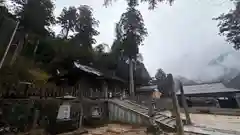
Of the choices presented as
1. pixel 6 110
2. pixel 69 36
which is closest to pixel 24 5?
pixel 69 36

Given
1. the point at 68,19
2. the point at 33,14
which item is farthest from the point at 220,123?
the point at 68,19

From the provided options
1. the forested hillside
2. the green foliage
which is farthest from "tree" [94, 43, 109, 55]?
the green foliage

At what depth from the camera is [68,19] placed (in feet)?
87.8

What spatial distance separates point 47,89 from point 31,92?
919 mm

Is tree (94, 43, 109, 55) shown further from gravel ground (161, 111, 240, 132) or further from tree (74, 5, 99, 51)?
gravel ground (161, 111, 240, 132)

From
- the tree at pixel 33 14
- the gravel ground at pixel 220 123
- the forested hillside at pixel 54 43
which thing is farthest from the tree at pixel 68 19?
the gravel ground at pixel 220 123

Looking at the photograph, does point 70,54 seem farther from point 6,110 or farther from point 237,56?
point 237,56

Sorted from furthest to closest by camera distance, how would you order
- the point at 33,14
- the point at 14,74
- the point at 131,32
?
the point at 131,32 < the point at 33,14 < the point at 14,74

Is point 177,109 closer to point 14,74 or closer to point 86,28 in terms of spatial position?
point 14,74

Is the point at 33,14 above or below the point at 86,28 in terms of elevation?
below

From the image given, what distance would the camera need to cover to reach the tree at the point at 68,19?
1049 inches

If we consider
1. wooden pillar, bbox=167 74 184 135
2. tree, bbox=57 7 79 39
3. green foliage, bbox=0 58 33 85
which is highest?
tree, bbox=57 7 79 39

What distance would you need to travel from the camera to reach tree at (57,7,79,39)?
1049 inches

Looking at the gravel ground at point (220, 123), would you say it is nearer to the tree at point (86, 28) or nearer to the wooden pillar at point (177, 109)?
the wooden pillar at point (177, 109)
